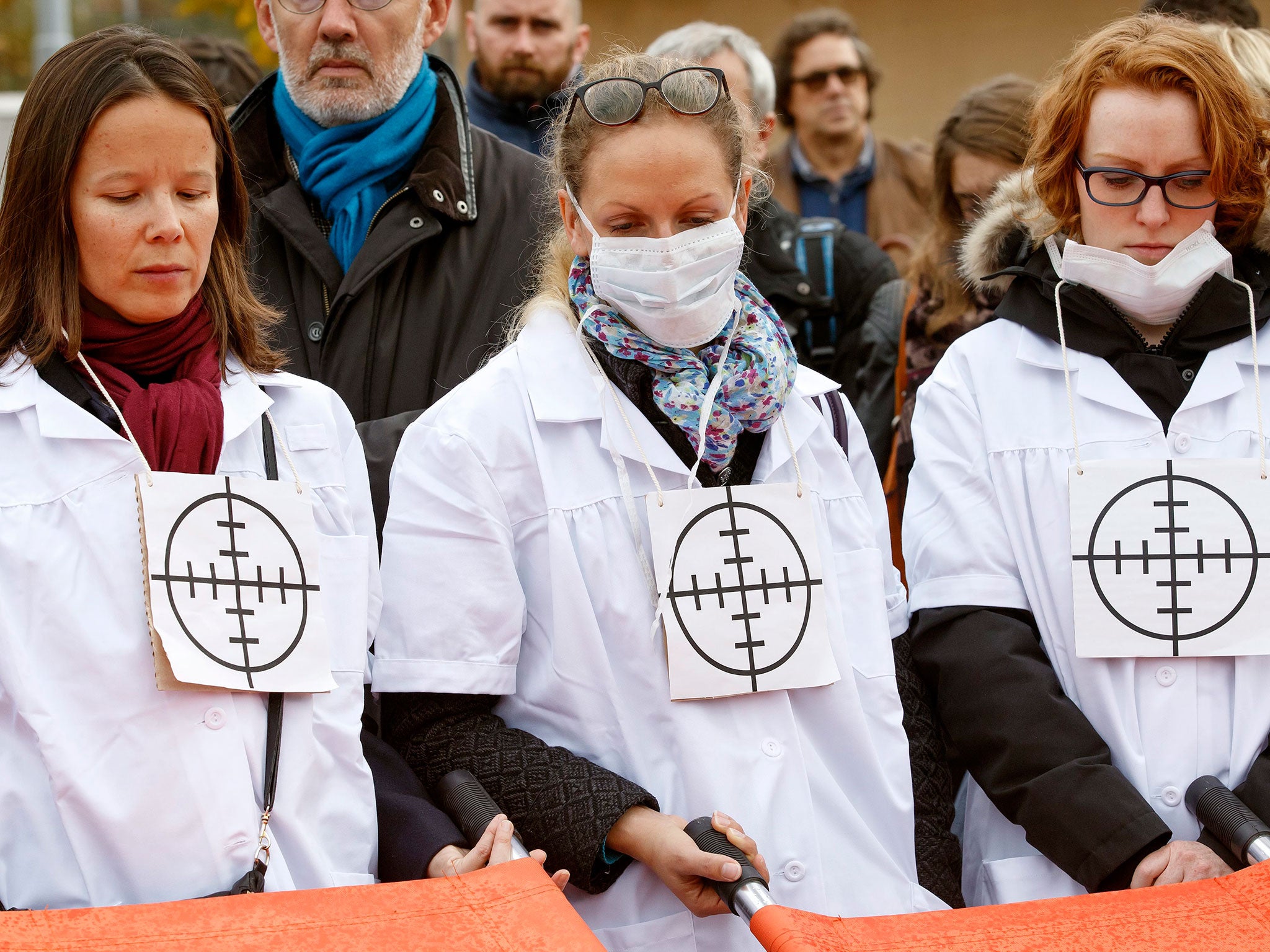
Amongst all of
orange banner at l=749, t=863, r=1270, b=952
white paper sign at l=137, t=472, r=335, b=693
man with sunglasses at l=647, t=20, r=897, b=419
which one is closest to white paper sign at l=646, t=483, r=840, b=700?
orange banner at l=749, t=863, r=1270, b=952

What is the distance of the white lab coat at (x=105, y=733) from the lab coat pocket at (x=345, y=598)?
0.09m

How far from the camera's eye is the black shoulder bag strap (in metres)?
2.40

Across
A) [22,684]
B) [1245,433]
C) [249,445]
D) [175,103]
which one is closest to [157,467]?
[249,445]

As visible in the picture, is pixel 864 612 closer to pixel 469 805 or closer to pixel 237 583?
pixel 469 805

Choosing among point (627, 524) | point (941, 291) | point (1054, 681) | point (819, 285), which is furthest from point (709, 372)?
point (819, 285)

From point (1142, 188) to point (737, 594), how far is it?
117 centimetres

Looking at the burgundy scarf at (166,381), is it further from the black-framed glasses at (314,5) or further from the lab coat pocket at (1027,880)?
the lab coat pocket at (1027,880)

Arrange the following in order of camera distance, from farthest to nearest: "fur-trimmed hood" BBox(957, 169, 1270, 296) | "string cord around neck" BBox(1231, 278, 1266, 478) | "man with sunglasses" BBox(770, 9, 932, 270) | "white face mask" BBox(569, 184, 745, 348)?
"man with sunglasses" BBox(770, 9, 932, 270)
"fur-trimmed hood" BBox(957, 169, 1270, 296)
"string cord around neck" BBox(1231, 278, 1266, 478)
"white face mask" BBox(569, 184, 745, 348)

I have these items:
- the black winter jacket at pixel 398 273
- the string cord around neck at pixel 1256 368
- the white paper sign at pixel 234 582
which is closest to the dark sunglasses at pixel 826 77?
the black winter jacket at pixel 398 273

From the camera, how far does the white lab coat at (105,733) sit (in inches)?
94.1

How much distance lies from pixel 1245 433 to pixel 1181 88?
2.27ft

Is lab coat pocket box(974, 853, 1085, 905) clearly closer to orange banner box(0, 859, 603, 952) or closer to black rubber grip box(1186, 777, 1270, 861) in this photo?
black rubber grip box(1186, 777, 1270, 861)

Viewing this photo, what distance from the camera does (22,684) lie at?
2381 millimetres

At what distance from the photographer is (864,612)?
2.94 metres
